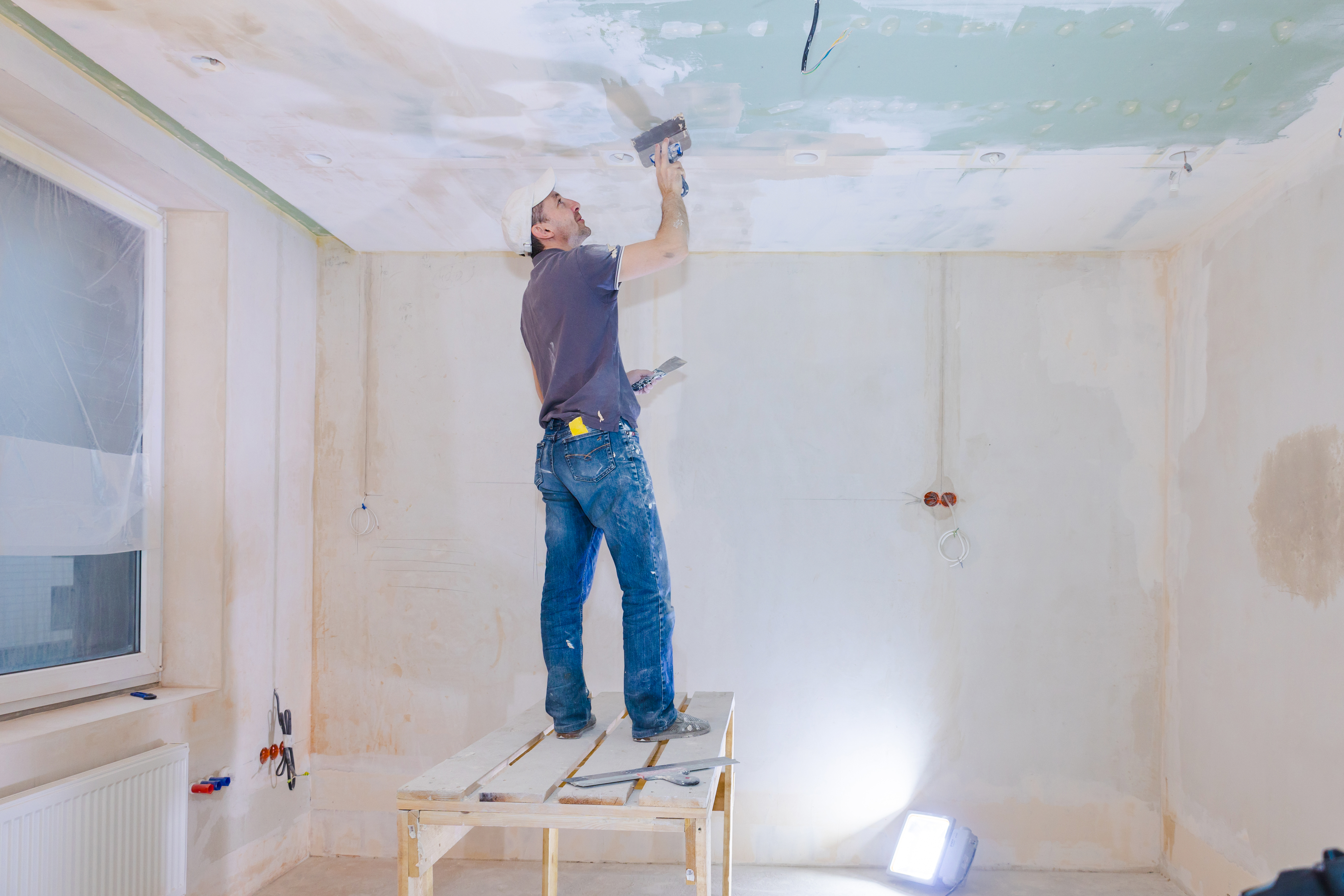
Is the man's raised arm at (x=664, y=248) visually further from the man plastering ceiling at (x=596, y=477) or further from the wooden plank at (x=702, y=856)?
the wooden plank at (x=702, y=856)

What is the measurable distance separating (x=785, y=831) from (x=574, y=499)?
1895 mm

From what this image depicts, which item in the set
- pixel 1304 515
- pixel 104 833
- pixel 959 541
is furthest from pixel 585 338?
pixel 1304 515

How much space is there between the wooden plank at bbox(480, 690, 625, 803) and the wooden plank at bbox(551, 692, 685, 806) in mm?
20

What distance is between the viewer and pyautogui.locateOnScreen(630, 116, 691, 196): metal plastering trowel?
85.2 inches

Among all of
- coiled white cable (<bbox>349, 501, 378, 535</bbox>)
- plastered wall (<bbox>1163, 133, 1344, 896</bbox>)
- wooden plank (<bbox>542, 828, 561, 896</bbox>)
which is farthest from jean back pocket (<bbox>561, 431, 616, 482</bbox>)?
plastered wall (<bbox>1163, 133, 1344, 896</bbox>)

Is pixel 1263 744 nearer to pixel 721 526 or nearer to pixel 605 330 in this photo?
pixel 721 526

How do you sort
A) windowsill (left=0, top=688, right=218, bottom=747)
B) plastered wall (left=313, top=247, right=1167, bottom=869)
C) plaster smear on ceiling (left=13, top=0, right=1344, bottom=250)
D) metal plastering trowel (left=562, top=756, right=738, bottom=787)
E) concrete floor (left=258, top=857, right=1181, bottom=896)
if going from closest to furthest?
metal plastering trowel (left=562, top=756, right=738, bottom=787) → plaster smear on ceiling (left=13, top=0, right=1344, bottom=250) → windowsill (left=0, top=688, right=218, bottom=747) → concrete floor (left=258, top=857, right=1181, bottom=896) → plastered wall (left=313, top=247, right=1167, bottom=869)

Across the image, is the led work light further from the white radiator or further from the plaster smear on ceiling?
the white radiator

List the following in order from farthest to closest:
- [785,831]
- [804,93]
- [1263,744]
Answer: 1. [785,831]
2. [1263,744]
3. [804,93]

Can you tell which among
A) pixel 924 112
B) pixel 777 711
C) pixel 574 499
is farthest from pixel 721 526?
pixel 924 112

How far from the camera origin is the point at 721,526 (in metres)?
3.33

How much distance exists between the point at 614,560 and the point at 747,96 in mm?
1175

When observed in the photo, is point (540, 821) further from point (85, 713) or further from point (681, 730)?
point (85, 713)

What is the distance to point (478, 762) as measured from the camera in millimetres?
1830
